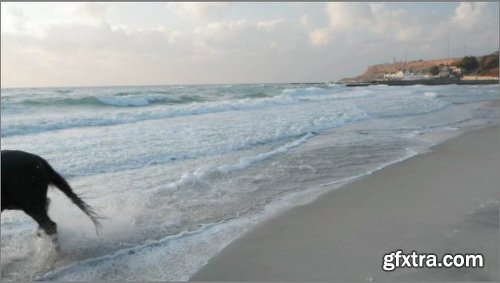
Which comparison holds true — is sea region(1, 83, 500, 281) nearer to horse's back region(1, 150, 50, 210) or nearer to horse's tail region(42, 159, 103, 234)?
horse's tail region(42, 159, 103, 234)

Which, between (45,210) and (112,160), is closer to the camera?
(45,210)

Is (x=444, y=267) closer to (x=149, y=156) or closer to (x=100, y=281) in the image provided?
(x=100, y=281)

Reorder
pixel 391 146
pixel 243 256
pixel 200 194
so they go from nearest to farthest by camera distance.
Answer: pixel 243 256 → pixel 200 194 → pixel 391 146

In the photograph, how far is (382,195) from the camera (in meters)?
5.66

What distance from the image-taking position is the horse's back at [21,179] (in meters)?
3.82

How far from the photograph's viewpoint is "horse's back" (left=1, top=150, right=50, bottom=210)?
3818mm

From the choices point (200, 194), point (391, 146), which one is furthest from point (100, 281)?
Answer: point (391, 146)

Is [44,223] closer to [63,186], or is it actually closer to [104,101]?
[63,186]

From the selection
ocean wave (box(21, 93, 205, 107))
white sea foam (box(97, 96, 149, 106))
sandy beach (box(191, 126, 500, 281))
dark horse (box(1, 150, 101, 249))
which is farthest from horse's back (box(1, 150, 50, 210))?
white sea foam (box(97, 96, 149, 106))

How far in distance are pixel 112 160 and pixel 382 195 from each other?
17.5 feet

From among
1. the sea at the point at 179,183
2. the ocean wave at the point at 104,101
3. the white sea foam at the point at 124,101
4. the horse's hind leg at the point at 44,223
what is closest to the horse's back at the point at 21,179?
the horse's hind leg at the point at 44,223

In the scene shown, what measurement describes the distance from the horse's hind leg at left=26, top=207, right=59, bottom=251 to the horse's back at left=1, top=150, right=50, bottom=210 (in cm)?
12

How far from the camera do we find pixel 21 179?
12.8 ft

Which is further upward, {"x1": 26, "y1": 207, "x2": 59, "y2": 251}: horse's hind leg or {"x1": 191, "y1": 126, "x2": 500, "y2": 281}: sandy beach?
{"x1": 26, "y1": 207, "x2": 59, "y2": 251}: horse's hind leg
